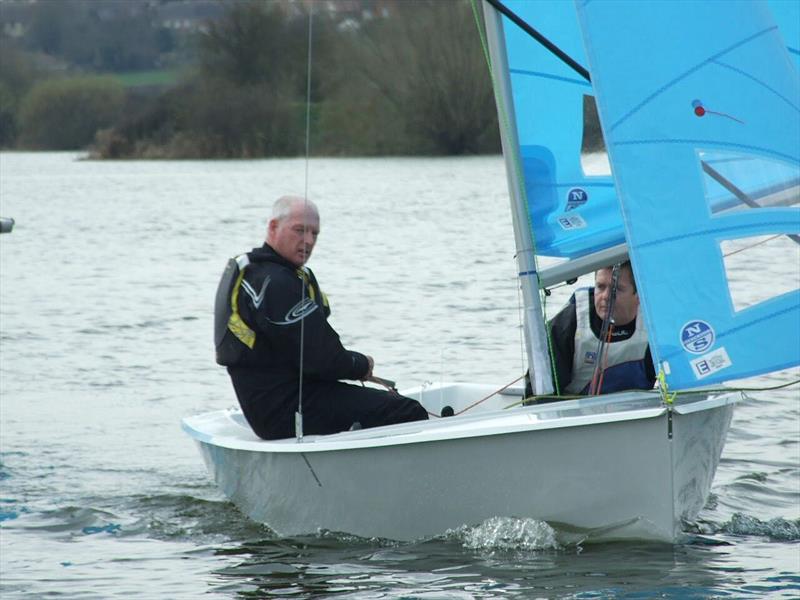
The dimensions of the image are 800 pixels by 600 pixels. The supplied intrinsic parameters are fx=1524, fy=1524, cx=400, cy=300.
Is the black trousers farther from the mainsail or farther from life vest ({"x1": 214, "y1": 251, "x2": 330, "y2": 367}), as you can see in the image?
the mainsail

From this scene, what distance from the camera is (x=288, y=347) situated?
206 inches

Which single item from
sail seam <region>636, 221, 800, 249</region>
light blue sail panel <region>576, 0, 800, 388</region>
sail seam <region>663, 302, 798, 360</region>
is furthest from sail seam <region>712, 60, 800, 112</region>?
sail seam <region>663, 302, 798, 360</region>

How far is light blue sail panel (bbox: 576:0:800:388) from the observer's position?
448 centimetres

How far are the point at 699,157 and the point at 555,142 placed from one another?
81 centimetres

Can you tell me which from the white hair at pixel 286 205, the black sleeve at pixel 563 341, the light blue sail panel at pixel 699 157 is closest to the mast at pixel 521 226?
the black sleeve at pixel 563 341

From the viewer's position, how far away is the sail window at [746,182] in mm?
4516

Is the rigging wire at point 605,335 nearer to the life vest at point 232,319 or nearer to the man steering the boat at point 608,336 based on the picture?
the man steering the boat at point 608,336

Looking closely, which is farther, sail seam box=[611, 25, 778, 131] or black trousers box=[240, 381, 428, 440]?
black trousers box=[240, 381, 428, 440]

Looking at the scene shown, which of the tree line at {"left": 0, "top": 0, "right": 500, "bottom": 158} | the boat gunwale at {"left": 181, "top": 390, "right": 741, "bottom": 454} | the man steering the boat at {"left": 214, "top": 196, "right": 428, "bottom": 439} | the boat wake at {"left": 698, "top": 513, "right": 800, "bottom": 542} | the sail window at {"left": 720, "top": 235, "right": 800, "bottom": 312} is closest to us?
the boat gunwale at {"left": 181, "top": 390, "right": 741, "bottom": 454}

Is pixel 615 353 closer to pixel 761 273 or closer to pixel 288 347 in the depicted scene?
pixel 288 347

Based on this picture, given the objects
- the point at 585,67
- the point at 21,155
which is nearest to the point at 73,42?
the point at 21,155

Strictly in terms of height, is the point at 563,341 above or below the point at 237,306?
below

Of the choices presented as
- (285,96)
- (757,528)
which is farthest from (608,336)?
(285,96)

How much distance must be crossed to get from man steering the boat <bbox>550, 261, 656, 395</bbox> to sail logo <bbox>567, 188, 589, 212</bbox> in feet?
0.79
